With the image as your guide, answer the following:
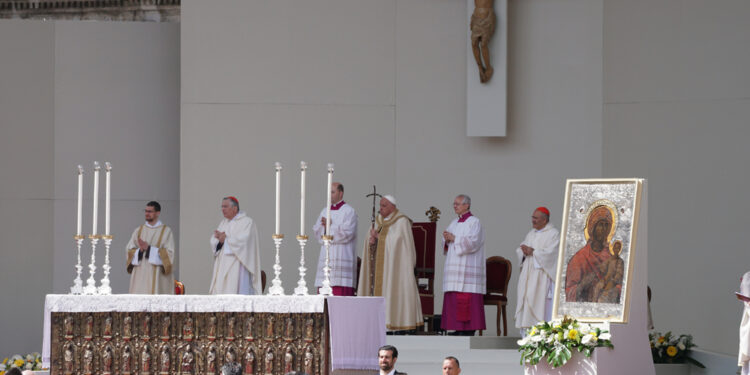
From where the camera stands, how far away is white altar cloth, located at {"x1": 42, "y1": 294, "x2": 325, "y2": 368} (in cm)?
851

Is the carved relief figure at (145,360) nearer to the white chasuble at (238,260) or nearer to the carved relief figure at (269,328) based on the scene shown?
the carved relief figure at (269,328)

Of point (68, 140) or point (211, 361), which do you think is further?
point (68, 140)

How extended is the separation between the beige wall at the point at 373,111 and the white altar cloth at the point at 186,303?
5.09 metres

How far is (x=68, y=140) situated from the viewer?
566 inches

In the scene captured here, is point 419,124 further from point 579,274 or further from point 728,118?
point 579,274

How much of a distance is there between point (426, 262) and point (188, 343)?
3.95 meters

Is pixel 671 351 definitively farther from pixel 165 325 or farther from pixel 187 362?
pixel 165 325

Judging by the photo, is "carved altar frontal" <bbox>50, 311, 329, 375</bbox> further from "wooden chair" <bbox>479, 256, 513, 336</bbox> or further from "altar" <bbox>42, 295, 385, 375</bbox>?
"wooden chair" <bbox>479, 256, 513, 336</bbox>

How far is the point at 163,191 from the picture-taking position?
571 inches

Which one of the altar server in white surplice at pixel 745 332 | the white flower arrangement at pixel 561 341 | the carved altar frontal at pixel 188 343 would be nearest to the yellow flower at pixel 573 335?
the white flower arrangement at pixel 561 341

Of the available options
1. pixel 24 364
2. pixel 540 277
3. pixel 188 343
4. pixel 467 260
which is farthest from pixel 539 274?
pixel 24 364

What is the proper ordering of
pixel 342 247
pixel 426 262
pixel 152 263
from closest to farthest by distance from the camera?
pixel 152 263
pixel 342 247
pixel 426 262

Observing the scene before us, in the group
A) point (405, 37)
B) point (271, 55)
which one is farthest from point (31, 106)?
point (405, 37)

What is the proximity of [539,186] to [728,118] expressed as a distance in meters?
2.23
